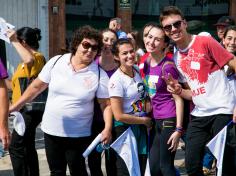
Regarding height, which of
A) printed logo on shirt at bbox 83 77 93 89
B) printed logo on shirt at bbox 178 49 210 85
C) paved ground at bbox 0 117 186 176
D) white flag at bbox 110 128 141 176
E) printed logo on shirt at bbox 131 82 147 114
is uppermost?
printed logo on shirt at bbox 178 49 210 85

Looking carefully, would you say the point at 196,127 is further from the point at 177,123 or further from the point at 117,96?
the point at 117,96

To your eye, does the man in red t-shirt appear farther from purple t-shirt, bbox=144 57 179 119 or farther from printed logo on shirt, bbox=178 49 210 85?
purple t-shirt, bbox=144 57 179 119

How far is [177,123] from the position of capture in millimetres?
4699

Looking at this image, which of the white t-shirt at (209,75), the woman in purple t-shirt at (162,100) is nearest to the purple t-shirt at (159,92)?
the woman in purple t-shirt at (162,100)

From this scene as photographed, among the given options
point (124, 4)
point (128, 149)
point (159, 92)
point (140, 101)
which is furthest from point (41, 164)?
point (124, 4)

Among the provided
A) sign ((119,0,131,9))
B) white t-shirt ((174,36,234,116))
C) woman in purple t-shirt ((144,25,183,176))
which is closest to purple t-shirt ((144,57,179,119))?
woman in purple t-shirt ((144,25,183,176))

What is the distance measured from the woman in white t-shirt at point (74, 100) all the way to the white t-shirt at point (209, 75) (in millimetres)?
778

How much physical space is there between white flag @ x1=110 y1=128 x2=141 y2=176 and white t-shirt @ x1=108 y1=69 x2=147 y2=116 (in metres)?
0.22

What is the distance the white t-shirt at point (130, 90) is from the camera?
180 inches

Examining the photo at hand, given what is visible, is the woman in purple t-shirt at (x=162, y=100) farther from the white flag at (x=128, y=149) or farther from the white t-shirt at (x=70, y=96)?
the white t-shirt at (x=70, y=96)

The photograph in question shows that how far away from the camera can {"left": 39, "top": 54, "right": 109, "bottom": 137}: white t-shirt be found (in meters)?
4.44

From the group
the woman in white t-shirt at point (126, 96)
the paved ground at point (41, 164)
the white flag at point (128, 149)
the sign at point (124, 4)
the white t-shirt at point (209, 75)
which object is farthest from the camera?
the sign at point (124, 4)

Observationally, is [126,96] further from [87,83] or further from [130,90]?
[87,83]

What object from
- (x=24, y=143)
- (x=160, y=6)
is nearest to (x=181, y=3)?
(x=160, y=6)
